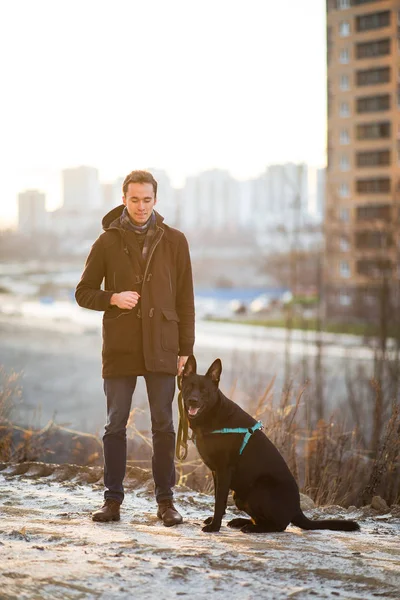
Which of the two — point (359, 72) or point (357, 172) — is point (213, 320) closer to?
point (357, 172)

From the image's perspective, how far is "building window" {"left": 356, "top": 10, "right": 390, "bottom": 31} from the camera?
55406 millimetres

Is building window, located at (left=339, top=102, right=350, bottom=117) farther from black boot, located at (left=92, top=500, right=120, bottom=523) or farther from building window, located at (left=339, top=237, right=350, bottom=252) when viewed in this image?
black boot, located at (left=92, top=500, right=120, bottom=523)

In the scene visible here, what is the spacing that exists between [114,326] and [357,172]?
179ft

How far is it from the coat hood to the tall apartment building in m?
50.8

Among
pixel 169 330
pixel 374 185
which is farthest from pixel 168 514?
pixel 374 185

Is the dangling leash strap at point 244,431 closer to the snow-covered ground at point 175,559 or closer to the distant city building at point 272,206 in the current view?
the snow-covered ground at point 175,559

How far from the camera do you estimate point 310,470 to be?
764cm

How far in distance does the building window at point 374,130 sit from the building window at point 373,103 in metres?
0.96

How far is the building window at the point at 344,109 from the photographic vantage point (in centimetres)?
5712

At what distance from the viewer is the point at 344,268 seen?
57.1 m

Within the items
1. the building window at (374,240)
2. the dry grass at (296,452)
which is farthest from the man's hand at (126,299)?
the building window at (374,240)

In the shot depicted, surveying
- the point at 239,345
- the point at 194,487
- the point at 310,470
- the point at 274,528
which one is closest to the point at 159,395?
the point at 274,528

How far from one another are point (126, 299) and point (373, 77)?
55.6 metres

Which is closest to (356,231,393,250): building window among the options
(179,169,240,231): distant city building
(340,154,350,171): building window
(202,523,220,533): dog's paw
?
(340,154,350,171): building window
